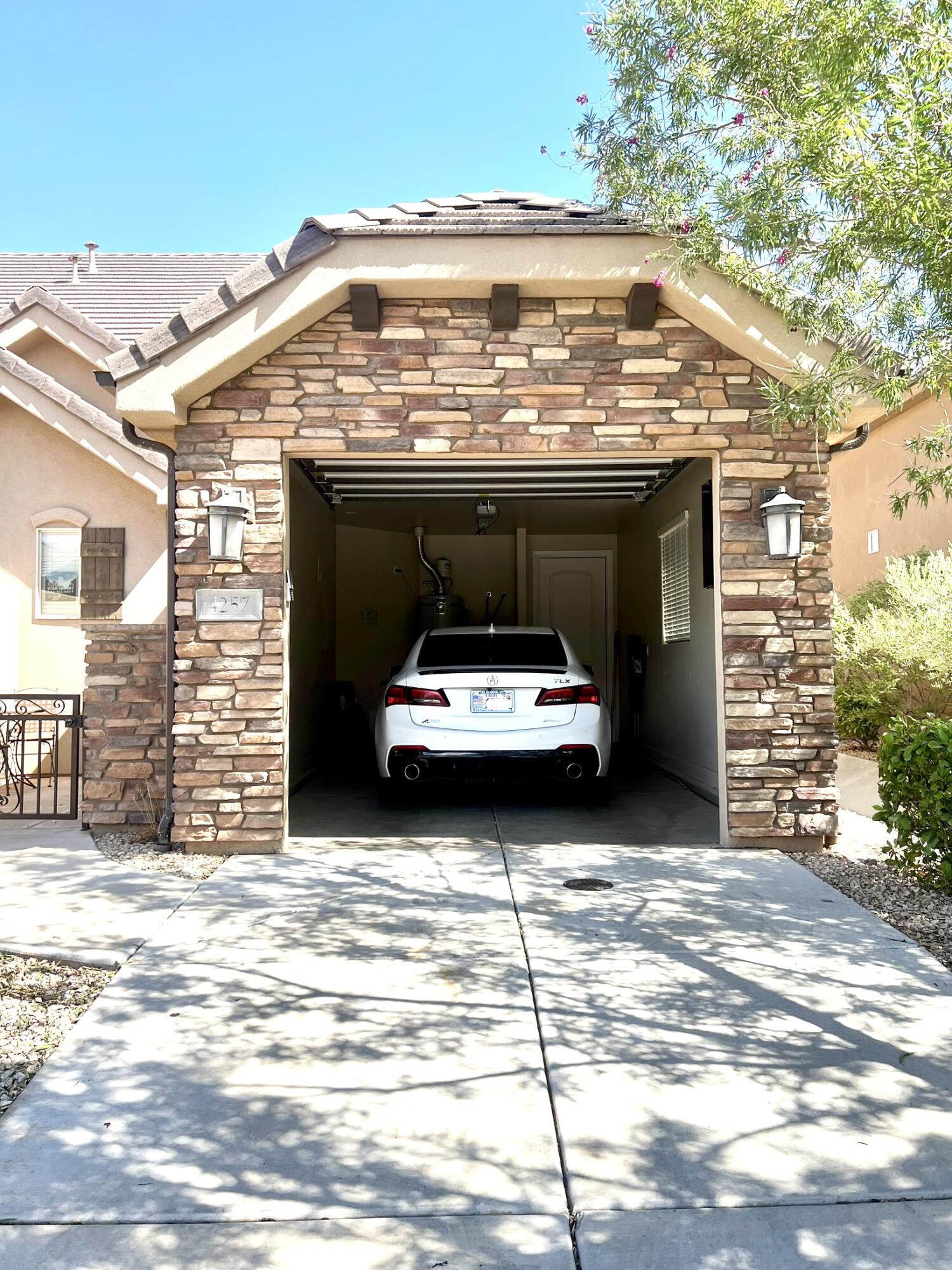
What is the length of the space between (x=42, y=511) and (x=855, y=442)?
25.4 feet

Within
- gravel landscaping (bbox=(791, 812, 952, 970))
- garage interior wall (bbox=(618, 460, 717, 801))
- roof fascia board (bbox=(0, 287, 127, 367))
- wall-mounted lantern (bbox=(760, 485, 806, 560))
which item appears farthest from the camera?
roof fascia board (bbox=(0, 287, 127, 367))

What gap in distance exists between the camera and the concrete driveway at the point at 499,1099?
2408mm

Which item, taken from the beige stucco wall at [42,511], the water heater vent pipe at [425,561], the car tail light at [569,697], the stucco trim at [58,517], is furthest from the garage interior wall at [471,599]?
the stucco trim at [58,517]

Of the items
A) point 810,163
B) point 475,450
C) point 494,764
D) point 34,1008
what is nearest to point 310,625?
point 494,764

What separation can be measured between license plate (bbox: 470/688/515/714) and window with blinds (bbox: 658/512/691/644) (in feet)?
9.36

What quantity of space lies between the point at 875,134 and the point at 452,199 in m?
3.11

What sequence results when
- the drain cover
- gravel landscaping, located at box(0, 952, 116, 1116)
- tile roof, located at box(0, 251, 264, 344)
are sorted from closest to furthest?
gravel landscaping, located at box(0, 952, 116, 1116), the drain cover, tile roof, located at box(0, 251, 264, 344)

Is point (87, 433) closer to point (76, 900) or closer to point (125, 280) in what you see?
point (125, 280)

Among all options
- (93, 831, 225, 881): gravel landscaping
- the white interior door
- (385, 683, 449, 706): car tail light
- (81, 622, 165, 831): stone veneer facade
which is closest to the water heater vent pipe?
the white interior door

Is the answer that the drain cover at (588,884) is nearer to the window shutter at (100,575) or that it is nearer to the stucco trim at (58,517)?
the window shutter at (100,575)

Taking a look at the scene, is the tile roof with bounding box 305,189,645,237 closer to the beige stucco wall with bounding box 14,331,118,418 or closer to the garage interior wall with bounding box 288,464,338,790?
the garage interior wall with bounding box 288,464,338,790

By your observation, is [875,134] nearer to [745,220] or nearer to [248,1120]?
[745,220]

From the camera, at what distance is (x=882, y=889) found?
18.1 feet

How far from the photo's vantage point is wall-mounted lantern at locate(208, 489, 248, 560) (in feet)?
20.1
